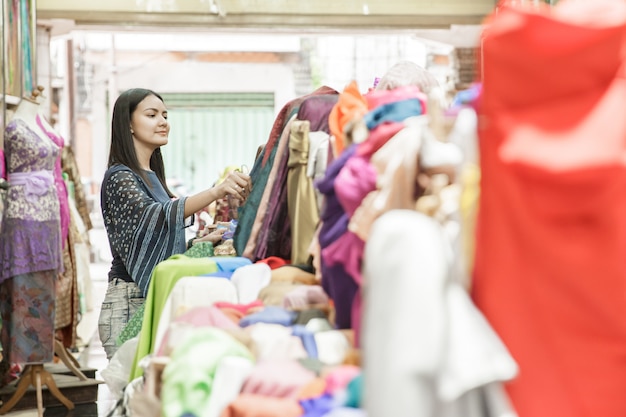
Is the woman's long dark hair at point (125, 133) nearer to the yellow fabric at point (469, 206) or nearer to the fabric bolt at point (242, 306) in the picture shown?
the fabric bolt at point (242, 306)

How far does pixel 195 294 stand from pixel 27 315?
146 inches

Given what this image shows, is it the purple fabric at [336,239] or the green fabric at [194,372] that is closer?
the green fabric at [194,372]

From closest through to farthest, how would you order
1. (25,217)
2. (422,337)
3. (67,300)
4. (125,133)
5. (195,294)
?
(422,337) < (195,294) < (125,133) < (25,217) < (67,300)

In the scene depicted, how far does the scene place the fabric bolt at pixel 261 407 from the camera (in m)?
1.54

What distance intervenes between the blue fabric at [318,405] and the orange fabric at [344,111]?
0.70 meters

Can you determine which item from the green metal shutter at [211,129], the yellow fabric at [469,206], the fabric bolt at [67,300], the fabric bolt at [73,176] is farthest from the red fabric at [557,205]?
the green metal shutter at [211,129]

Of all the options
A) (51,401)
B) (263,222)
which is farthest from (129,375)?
(51,401)

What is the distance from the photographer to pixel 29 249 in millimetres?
5555

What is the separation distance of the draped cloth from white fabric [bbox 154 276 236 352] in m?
1.15

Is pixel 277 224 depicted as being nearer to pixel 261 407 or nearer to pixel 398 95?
pixel 398 95

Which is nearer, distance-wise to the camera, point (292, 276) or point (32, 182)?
point (292, 276)

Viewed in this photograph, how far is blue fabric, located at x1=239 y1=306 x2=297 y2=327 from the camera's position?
6.42 feet

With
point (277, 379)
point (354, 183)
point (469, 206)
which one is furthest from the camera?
point (354, 183)

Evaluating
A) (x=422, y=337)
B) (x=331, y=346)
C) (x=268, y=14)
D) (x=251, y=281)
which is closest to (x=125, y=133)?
(x=251, y=281)
